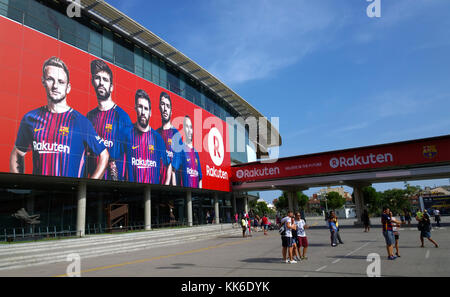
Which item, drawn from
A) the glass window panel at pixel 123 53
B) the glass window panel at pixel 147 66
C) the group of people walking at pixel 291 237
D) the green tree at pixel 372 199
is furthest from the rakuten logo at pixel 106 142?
the green tree at pixel 372 199

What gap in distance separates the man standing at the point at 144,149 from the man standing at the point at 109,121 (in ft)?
3.31

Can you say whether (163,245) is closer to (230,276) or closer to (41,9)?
(230,276)

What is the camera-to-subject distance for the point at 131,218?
3300cm

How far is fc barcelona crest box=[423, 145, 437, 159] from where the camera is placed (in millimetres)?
30297

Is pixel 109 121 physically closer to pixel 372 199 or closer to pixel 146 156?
pixel 146 156

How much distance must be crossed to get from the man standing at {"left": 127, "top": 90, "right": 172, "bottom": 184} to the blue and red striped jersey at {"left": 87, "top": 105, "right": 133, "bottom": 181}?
757 millimetres

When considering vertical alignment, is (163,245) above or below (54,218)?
below

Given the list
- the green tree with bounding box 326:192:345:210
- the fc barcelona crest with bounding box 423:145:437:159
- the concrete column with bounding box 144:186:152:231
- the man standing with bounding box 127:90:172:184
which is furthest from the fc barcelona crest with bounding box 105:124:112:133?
the green tree with bounding box 326:192:345:210

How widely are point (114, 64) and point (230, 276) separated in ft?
81.9

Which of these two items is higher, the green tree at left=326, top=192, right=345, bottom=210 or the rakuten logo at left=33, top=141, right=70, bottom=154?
the rakuten logo at left=33, top=141, right=70, bottom=154

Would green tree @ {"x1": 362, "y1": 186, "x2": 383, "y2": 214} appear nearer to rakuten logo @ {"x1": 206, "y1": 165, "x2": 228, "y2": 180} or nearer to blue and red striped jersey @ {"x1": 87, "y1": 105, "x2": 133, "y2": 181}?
rakuten logo @ {"x1": 206, "y1": 165, "x2": 228, "y2": 180}

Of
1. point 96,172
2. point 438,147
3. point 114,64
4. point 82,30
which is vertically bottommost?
point 96,172

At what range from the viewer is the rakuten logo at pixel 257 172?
39.2 metres
